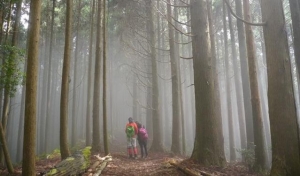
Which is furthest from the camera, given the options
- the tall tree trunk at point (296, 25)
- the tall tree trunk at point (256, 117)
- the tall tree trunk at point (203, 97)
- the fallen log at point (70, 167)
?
the tall tree trunk at point (256, 117)

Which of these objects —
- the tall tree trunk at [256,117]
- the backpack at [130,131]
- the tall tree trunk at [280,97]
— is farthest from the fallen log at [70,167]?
the tall tree trunk at [256,117]

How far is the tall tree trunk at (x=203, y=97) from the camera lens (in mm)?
7340

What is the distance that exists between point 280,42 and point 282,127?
179cm

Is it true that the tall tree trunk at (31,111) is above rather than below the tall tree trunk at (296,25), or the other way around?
below

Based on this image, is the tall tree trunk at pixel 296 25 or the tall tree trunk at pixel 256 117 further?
the tall tree trunk at pixel 256 117

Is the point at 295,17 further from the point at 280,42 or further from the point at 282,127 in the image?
the point at 282,127

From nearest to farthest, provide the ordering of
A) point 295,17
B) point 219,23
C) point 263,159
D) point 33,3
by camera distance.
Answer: point 33,3 → point 295,17 → point 263,159 → point 219,23

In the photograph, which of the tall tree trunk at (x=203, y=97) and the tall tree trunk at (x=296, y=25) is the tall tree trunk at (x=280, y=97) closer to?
the tall tree trunk at (x=296, y=25)

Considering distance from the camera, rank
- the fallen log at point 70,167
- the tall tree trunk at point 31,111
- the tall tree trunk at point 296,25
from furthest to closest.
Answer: the tall tree trunk at point 296,25
the fallen log at point 70,167
the tall tree trunk at point 31,111

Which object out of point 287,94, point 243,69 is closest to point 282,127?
point 287,94

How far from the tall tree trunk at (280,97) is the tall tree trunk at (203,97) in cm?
227

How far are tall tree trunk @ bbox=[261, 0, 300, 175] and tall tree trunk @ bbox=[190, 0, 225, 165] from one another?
227 cm

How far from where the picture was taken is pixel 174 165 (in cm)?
717

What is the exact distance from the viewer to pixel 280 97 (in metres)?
5.14
